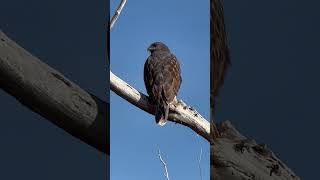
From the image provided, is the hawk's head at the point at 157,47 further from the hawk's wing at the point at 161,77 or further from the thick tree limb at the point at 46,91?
the thick tree limb at the point at 46,91

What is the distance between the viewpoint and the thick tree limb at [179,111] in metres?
1.94

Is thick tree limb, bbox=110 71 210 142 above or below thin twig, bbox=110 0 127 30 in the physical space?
below

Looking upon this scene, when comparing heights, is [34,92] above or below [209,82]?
below

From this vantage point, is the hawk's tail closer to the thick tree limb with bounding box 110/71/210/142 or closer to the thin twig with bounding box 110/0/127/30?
the thick tree limb with bounding box 110/71/210/142

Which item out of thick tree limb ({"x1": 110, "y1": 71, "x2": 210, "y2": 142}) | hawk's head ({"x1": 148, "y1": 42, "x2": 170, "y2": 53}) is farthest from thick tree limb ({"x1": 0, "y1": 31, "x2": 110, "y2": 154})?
hawk's head ({"x1": 148, "y1": 42, "x2": 170, "y2": 53})

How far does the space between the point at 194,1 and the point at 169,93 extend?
13.5 inches

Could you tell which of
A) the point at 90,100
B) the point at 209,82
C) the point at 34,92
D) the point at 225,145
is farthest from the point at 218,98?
the point at 34,92

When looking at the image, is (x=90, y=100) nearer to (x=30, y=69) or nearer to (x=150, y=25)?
(x=30, y=69)

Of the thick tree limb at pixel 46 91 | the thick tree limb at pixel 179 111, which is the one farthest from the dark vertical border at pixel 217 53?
the thick tree limb at pixel 46 91

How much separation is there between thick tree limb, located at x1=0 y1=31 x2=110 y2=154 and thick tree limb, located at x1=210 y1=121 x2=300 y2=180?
1.42ft

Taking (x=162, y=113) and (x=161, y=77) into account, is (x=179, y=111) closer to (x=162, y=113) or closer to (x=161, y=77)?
(x=162, y=113)

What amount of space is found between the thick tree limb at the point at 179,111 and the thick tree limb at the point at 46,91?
320 mm

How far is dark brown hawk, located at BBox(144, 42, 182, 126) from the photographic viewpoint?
2.00m

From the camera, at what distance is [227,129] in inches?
72.4
